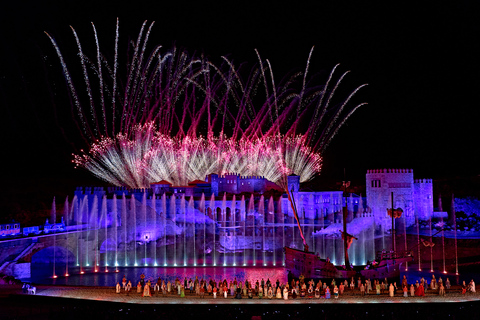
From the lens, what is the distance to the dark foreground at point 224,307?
69.0ft

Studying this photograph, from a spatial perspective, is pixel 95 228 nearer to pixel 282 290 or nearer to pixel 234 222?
pixel 234 222

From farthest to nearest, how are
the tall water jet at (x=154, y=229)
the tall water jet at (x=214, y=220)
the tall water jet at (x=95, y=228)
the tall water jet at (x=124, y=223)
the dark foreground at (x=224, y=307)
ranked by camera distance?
the tall water jet at (x=154, y=229) → the tall water jet at (x=124, y=223) → the tall water jet at (x=214, y=220) → the tall water jet at (x=95, y=228) → the dark foreground at (x=224, y=307)

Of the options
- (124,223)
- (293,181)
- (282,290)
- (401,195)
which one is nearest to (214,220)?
(124,223)

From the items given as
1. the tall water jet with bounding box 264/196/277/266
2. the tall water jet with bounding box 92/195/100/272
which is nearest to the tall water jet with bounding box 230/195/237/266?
the tall water jet with bounding box 264/196/277/266

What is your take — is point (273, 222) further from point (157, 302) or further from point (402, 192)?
point (157, 302)

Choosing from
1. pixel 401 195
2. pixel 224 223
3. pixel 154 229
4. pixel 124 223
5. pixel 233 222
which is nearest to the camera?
pixel 124 223

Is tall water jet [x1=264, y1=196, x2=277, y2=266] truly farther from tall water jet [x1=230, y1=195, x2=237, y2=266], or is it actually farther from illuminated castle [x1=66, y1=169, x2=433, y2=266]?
tall water jet [x1=230, y1=195, x2=237, y2=266]

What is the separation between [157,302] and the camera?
23.1m

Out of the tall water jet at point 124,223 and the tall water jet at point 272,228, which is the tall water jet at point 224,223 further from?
the tall water jet at point 124,223

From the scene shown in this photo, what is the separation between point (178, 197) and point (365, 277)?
27.4 meters

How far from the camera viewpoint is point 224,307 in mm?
22594

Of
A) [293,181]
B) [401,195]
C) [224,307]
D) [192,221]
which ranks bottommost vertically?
[224,307]

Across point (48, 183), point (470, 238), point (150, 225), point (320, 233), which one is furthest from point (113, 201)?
point (48, 183)

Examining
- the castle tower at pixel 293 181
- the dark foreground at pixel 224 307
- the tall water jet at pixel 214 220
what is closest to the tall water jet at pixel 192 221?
the tall water jet at pixel 214 220
